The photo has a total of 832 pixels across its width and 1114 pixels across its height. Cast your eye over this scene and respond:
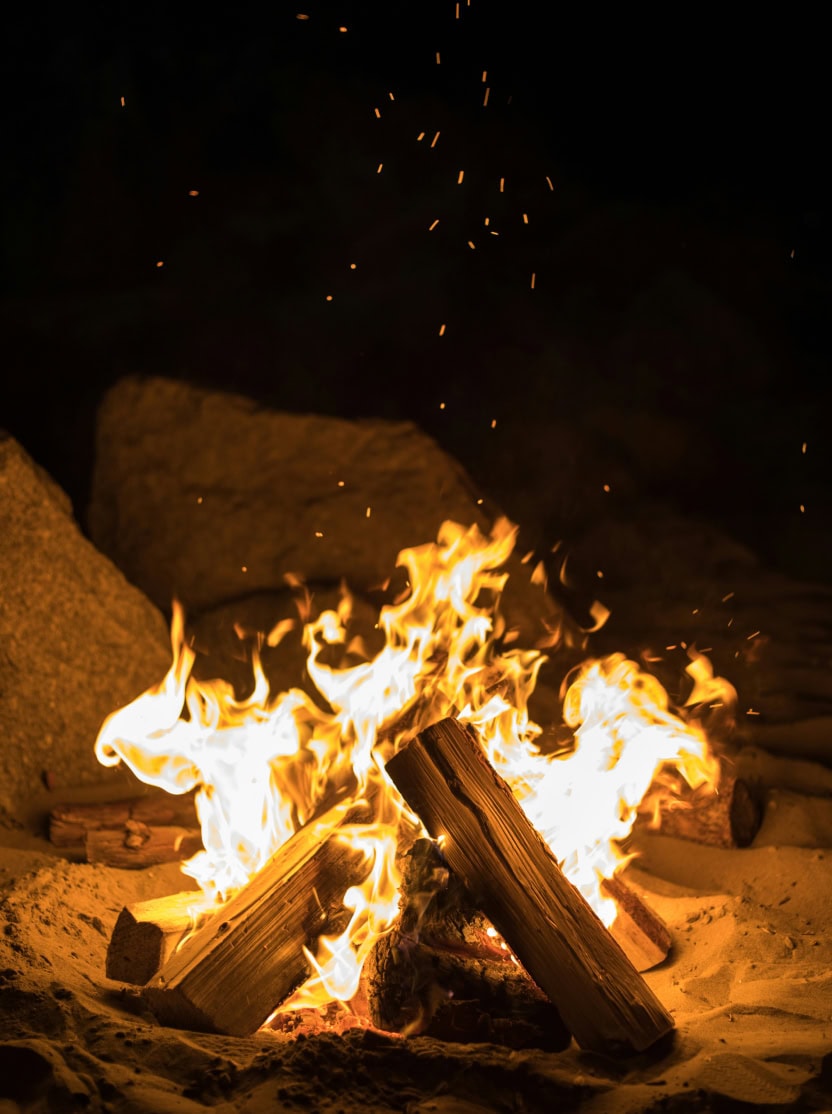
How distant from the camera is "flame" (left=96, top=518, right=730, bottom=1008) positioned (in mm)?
3088

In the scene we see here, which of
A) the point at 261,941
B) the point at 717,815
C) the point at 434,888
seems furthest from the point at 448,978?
the point at 717,815

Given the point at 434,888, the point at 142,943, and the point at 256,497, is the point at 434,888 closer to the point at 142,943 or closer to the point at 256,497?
the point at 142,943

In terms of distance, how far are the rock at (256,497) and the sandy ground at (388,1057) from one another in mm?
2239

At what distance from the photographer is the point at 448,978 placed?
2617 mm

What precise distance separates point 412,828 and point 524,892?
59cm

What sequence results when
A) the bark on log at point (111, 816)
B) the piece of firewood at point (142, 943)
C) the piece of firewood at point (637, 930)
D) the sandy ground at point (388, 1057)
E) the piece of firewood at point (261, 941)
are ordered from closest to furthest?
the sandy ground at point (388, 1057)
the piece of firewood at point (261, 941)
the piece of firewood at point (142, 943)
the piece of firewood at point (637, 930)
the bark on log at point (111, 816)

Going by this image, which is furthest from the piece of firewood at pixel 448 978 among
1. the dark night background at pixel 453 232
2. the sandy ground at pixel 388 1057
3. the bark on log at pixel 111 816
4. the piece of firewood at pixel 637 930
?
the dark night background at pixel 453 232

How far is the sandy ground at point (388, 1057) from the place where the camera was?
218 centimetres

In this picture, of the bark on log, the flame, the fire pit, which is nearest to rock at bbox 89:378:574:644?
the fire pit

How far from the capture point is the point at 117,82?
19.1 ft

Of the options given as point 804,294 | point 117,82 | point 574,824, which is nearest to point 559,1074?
point 574,824

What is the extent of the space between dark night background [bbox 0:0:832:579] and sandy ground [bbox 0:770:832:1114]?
→ 98.7 inches

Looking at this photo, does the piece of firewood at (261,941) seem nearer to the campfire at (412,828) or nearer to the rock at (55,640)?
the campfire at (412,828)

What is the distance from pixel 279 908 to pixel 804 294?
4.36 metres
